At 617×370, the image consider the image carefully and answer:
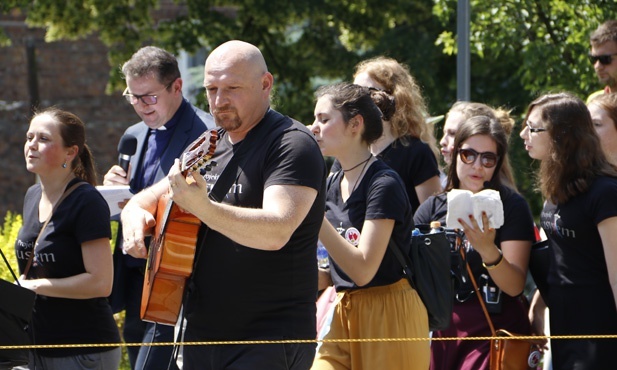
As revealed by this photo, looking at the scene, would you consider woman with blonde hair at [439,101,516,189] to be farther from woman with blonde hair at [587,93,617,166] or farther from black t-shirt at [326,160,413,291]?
black t-shirt at [326,160,413,291]

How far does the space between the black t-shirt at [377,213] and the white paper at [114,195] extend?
1.29m

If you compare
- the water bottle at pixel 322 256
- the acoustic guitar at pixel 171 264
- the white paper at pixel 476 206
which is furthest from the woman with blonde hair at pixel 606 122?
the acoustic guitar at pixel 171 264

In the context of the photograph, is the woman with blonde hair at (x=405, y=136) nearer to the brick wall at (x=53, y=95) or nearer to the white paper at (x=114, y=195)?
the white paper at (x=114, y=195)

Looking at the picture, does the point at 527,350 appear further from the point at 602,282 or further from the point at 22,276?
the point at 22,276

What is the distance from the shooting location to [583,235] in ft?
15.2

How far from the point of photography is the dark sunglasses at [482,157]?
17.5 feet

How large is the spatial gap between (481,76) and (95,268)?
9.32 meters

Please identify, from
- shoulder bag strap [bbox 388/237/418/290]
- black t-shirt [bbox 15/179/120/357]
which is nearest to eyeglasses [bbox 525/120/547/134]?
shoulder bag strap [bbox 388/237/418/290]

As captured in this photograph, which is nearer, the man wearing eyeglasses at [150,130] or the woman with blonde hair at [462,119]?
the man wearing eyeglasses at [150,130]

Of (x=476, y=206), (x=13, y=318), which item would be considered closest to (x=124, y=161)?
(x=13, y=318)

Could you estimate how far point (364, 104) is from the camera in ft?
16.4

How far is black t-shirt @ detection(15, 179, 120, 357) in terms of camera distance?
5.03 meters

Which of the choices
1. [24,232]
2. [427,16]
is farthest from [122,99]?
[24,232]

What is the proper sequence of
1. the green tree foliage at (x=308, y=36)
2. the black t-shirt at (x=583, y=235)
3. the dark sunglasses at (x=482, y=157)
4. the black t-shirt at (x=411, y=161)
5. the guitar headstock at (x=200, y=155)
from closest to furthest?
the guitar headstock at (x=200, y=155) < the black t-shirt at (x=583, y=235) < the dark sunglasses at (x=482, y=157) < the black t-shirt at (x=411, y=161) < the green tree foliage at (x=308, y=36)
